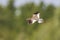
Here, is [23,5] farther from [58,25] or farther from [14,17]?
[58,25]

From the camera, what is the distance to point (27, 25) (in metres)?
4.68

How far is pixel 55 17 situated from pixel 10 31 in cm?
87

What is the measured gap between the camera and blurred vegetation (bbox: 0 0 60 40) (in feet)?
14.6

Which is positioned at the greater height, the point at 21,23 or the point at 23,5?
the point at 23,5

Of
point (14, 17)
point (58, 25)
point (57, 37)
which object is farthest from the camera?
point (14, 17)

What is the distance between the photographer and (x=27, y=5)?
190 inches

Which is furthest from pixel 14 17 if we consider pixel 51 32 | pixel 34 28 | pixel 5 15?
pixel 51 32

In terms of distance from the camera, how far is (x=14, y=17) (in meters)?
5.12

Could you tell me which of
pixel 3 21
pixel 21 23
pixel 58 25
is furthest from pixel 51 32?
pixel 3 21

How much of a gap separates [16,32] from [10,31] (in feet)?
0.54

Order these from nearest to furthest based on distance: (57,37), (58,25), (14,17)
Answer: (57,37), (58,25), (14,17)

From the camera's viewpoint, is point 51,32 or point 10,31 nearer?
point 51,32

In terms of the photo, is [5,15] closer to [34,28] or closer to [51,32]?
[34,28]

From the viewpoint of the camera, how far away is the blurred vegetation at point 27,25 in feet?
14.6
